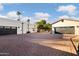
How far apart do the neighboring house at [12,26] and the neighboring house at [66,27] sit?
1.73ft

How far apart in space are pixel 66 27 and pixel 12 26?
117 cm

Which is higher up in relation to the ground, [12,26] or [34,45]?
[12,26]

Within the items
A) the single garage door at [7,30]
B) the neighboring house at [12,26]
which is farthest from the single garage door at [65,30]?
the single garage door at [7,30]

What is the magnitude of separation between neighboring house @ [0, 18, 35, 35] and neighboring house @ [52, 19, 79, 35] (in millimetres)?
526

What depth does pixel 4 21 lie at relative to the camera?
539cm

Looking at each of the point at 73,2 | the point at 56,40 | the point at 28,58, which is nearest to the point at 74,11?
the point at 73,2

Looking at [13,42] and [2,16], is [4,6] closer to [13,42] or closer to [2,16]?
[2,16]

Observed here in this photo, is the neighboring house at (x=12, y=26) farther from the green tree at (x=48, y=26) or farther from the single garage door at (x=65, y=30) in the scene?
the single garage door at (x=65, y=30)

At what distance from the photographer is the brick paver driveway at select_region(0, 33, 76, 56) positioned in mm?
5086

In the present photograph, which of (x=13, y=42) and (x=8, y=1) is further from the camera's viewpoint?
(x=13, y=42)

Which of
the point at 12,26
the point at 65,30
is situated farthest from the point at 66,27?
the point at 12,26

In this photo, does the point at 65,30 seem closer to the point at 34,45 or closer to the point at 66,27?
the point at 66,27

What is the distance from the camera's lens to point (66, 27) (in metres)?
5.35

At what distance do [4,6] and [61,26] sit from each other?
1.29 metres
